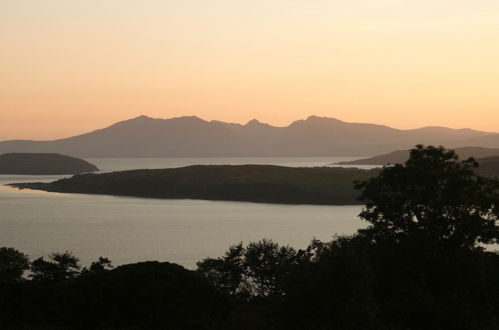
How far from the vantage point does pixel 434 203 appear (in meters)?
51.7

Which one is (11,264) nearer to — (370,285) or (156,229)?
(370,285)

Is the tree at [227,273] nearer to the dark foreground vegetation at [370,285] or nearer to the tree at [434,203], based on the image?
the dark foreground vegetation at [370,285]

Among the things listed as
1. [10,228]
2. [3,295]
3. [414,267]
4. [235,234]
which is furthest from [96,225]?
[414,267]

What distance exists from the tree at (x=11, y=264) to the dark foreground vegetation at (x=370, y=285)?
1449 cm

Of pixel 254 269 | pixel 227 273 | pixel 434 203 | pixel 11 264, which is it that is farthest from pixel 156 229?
pixel 434 203

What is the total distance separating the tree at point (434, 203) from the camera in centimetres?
5128

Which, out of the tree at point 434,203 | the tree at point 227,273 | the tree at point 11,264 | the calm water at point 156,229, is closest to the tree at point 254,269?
the tree at point 227,273

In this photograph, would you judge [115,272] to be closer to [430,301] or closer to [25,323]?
[25,323]

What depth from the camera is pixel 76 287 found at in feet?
165

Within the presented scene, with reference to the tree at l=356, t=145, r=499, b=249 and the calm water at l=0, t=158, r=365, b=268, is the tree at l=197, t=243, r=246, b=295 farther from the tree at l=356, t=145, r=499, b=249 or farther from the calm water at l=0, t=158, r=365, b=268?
the calm water at l=0, t=158, r=365, b=268

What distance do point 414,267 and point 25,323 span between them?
2853 centimetres

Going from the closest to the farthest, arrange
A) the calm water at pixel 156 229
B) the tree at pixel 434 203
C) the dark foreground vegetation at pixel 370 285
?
the dark foreground vegetation at pixel 370 285 < the tree at pixel 434 203 < the calm water at pixel 156 229

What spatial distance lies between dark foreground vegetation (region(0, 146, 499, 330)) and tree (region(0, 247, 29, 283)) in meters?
14.5

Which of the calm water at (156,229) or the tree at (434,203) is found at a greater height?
the tree at (434,203)
